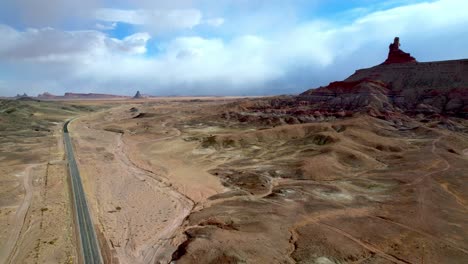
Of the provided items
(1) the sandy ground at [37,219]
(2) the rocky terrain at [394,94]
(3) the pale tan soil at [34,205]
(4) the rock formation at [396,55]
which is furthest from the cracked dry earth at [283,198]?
(4) the rock formation at [396,55]

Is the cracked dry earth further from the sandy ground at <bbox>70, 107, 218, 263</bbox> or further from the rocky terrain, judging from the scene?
the rocky terrain

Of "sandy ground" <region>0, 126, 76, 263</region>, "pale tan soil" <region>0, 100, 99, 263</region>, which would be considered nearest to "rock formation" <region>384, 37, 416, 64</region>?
"pale tan soil" <region>0, 100, 99, 263</region>

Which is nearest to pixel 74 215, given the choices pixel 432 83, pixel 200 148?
pixel 200 148

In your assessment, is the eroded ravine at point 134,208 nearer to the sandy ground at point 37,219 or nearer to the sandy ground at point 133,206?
the sandy ground at point 133,206

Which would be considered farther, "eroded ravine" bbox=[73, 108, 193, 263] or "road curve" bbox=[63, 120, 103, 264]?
"eroded ravine" bbox=[73, 108, 193, 263]

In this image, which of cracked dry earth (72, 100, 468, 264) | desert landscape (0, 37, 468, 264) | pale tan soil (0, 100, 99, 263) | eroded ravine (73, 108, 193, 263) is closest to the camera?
cracked dry earth (72, 100, 468, 264)

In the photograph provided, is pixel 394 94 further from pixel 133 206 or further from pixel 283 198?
pixel 133 206
